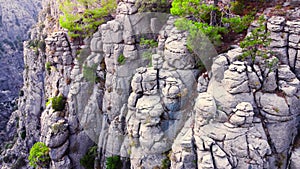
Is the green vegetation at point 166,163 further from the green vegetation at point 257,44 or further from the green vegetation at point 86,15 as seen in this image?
the green vegetation at point 86,15

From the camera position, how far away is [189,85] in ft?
68.1

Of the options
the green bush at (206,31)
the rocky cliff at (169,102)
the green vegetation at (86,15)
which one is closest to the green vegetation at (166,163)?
the rocky cliff at (169,102)

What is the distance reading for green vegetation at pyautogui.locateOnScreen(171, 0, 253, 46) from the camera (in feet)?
64.2

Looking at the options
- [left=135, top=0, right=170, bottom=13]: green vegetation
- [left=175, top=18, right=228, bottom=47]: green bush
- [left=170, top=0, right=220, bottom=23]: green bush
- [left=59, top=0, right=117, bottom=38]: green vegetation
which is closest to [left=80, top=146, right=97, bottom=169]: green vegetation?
[left=59, top=0, right=117, bottom=38]: green vegetation

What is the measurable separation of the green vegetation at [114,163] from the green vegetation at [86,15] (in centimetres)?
1480

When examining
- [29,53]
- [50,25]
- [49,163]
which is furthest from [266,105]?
[29,53]

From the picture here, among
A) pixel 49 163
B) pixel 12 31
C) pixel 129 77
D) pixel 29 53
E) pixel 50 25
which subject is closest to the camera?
pixel 129 77

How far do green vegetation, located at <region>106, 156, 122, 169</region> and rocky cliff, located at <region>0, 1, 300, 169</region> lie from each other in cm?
41

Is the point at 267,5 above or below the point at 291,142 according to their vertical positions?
above

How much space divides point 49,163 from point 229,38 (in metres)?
26.7

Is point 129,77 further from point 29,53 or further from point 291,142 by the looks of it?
point 29,53

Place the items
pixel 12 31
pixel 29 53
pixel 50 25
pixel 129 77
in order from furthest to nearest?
pixel 12 31, pixel 29 53, pixel 50 25, pixel 129 77

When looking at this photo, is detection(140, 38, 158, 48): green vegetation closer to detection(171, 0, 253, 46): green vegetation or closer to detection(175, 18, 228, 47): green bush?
detection(171, 0, 253, 46): green vegetation

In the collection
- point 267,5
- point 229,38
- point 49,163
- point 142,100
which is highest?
point 267,5
